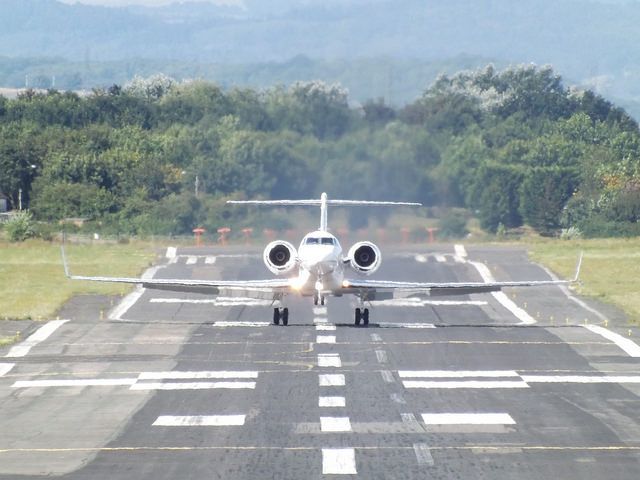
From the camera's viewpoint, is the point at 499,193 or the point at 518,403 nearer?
the point at 518,403

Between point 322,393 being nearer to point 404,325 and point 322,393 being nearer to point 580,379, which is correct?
point 580,379

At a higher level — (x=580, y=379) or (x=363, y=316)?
(x=580, y=379)

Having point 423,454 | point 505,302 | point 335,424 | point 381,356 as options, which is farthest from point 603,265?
point 423,454

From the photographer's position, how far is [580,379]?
45.9 metres

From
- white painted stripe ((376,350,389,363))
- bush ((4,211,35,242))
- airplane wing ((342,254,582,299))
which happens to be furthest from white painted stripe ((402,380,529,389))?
bush ((4,211,35,242))

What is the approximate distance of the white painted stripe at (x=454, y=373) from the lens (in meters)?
46.6

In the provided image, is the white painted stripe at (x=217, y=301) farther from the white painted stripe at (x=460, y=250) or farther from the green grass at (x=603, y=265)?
the white painted stripe at (x=460, y=250)

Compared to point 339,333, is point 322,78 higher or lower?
Answer: higher

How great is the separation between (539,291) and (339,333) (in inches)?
897

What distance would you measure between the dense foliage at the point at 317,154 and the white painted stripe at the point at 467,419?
2036 inches

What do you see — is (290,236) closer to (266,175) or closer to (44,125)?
(266,175)

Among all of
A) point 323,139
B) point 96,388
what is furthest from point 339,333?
point 323,139

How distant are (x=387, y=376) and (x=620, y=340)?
45.6ft

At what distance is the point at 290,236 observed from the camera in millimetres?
82562
